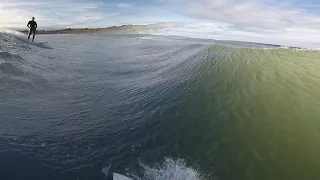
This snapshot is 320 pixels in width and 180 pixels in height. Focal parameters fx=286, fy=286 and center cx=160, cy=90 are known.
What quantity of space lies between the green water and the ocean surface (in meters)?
0.02

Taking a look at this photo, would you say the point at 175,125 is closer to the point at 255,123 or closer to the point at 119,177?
the point at 255,123

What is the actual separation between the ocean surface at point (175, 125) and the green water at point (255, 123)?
2 centimetres

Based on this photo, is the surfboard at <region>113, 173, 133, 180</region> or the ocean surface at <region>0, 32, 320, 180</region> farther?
the ocean surface at <region>0, 32, 320, 180</region>

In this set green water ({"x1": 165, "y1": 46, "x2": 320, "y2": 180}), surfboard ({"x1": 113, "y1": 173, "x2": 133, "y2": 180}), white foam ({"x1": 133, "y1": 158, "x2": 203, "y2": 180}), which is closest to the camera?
surfboard ({"x1": 113, "y1": 173, "x2": 133, "y2": 180})

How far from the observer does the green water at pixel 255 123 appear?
6.25m

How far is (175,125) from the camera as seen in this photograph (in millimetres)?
7941

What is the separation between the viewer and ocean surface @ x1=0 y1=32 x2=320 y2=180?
6254 millimetres

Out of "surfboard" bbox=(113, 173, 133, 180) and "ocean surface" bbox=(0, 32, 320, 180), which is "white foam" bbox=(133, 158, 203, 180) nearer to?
"ocean surface" bbox=(0, 32, 320, 180)

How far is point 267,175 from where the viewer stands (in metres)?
6.01

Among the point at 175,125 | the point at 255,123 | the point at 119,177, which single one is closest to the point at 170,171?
the point at 119,177

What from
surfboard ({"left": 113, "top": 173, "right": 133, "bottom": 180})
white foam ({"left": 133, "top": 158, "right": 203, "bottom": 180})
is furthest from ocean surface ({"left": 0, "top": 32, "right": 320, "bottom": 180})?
surfboard ({"left": 113, "top": 173, "right": 133, "bottom": 180})

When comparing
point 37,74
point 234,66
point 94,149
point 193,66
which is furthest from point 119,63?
point 94,149

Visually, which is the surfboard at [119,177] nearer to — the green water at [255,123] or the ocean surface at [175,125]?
the ocean surface at [175,125]

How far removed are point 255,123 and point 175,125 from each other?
2.13 m
